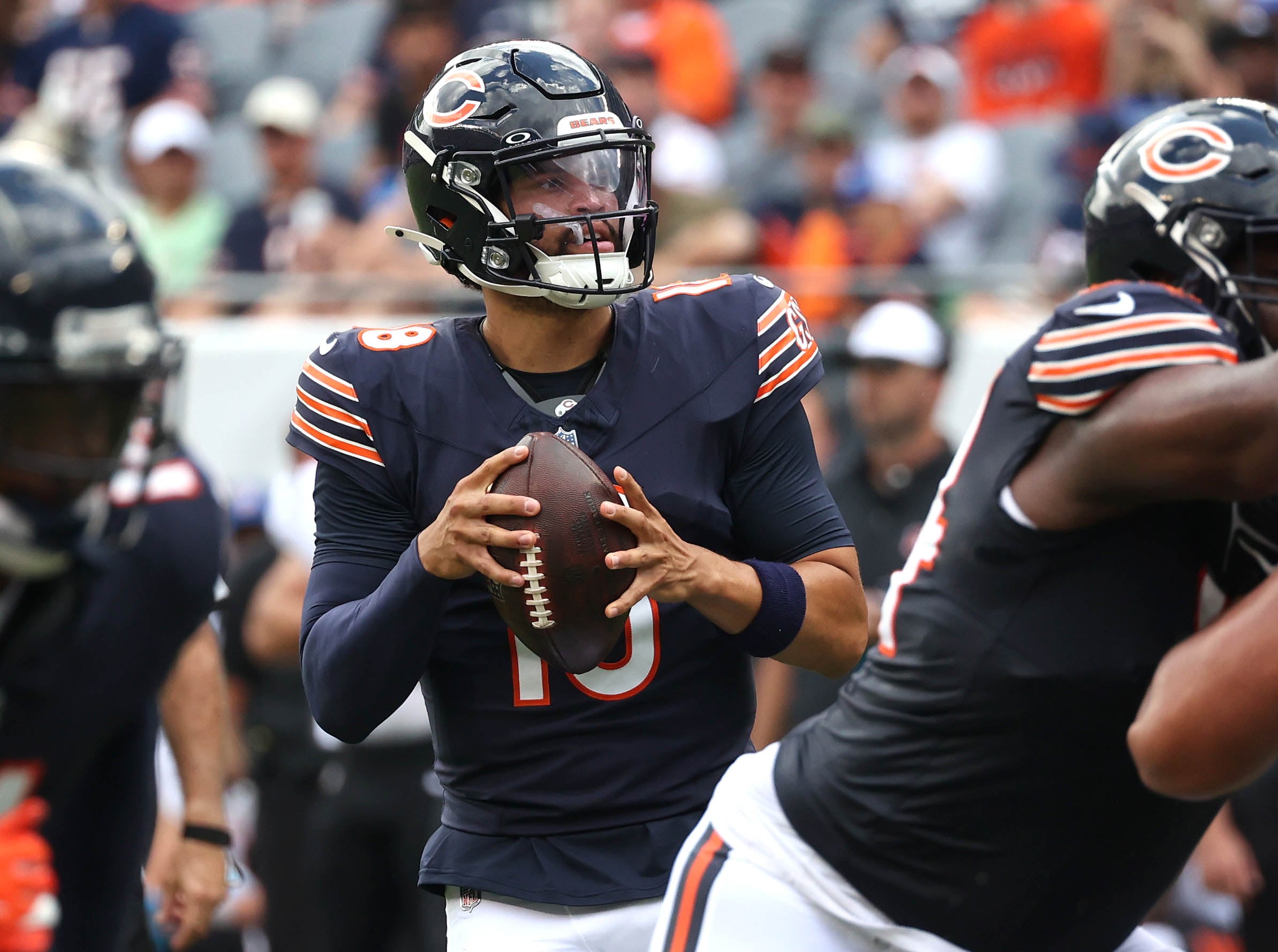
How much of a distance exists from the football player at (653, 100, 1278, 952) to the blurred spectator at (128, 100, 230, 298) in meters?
6.63

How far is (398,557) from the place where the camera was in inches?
115

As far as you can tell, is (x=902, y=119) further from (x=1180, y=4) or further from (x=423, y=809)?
(x=423, y=809)

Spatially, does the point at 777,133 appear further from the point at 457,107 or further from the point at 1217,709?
the point at 1217,709

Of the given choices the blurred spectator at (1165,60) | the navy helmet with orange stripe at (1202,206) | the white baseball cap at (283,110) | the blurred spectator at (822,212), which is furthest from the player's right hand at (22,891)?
the white baseball cap at (283,110)

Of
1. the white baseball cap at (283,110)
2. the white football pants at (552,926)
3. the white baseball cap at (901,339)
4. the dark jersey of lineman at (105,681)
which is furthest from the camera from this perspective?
the white baseball cap at (283,110)

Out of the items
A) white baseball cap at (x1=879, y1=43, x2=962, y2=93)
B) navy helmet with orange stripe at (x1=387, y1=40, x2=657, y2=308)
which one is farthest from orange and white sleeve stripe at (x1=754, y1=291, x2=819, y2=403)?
white baseball cap at (x1=879, y1=43, x2=962, y2=93)

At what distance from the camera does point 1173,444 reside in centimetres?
221

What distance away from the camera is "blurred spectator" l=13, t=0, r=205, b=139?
992 centimetres

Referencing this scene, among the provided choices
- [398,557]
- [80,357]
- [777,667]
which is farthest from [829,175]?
[80,357]

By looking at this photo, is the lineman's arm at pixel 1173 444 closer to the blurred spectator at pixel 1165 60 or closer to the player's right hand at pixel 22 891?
the player's right hand at pixel 22 891

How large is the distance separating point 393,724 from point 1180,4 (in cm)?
480

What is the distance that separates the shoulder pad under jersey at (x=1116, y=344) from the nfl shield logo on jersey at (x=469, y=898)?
1237mm

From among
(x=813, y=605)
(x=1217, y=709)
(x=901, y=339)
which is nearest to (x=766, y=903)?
(x=813, y=605)

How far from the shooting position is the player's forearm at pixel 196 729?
11.9ft
